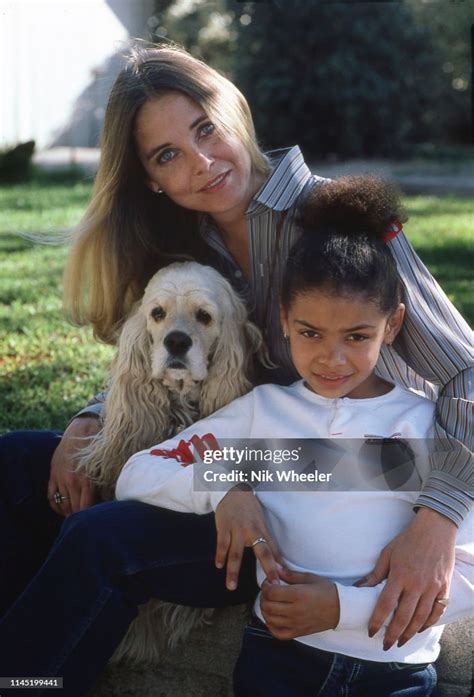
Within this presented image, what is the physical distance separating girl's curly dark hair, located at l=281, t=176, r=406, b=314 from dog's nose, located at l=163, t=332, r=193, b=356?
30cm

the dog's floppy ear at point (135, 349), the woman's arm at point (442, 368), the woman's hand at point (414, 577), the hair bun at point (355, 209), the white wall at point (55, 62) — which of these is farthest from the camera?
the white wall at point (55, 62)

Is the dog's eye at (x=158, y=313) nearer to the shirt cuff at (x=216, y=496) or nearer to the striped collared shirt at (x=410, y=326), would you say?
the striped collared shirt at (x=410, y=326)

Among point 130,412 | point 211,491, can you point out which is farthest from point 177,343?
point 211,491

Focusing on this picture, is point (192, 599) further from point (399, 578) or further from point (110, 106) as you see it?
point (110, 106)

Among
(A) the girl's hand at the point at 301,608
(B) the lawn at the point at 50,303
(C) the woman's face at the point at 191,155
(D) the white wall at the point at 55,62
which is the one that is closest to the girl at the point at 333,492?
(A) the girl's hand at the point at 301,608

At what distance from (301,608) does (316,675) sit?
186mm

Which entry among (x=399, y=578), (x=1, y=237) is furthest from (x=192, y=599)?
(x=1, y=237)

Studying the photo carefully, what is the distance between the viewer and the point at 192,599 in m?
2.18

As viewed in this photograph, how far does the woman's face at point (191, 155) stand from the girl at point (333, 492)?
0.40 metres

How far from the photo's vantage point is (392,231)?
224 cm

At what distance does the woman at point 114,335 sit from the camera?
6.48 feet

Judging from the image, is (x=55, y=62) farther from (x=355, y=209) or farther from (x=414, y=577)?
(x=414, y=577)

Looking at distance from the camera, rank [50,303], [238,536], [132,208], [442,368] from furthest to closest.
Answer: [50,303], [132,208], [442,368], [238,536]

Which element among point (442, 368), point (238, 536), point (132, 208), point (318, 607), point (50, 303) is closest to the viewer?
point (318, 607)
